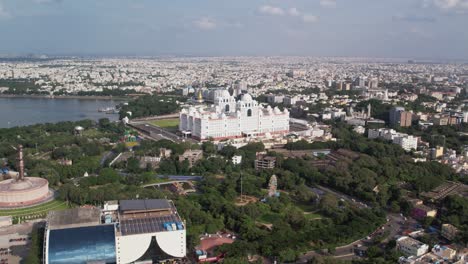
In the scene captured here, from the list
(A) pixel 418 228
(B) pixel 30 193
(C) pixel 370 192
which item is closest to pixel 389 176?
(C) pixel 370 192

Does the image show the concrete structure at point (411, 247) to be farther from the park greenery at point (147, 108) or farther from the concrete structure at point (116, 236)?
the park greenery at point (147, 108)

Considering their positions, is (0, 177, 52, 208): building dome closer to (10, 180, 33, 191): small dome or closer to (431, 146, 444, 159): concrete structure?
(10, 180, 33, 191): small dome

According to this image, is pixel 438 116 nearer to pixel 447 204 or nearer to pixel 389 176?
pixel 389 176

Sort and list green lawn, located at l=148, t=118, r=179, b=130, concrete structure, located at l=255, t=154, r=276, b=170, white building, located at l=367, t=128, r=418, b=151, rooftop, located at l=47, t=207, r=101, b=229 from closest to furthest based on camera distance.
Answer: rooftop, located at l=47, t=207, r=101, b=229
concrete structure, located at l=255, t=154, r=276, b=170
white building, located at l=367, t=128, r=418, b=151
green lawn, located at l=148, t=118, r=179, b=130

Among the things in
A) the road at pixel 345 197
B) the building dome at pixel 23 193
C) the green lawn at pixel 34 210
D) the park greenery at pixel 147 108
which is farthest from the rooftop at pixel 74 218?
the park greenery at pixel 147 108

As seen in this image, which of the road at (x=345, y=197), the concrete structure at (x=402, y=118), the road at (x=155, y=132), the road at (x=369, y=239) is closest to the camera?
the road at (x=369, y=239)

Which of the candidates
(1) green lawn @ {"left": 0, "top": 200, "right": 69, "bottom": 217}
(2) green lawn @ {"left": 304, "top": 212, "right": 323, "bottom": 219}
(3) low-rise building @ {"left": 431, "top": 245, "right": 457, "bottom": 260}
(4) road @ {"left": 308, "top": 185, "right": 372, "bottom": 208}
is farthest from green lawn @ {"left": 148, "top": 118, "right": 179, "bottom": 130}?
(3) low-rise building @ {"left": 431, "top": 245, "right": 457, "bottom": 260}
